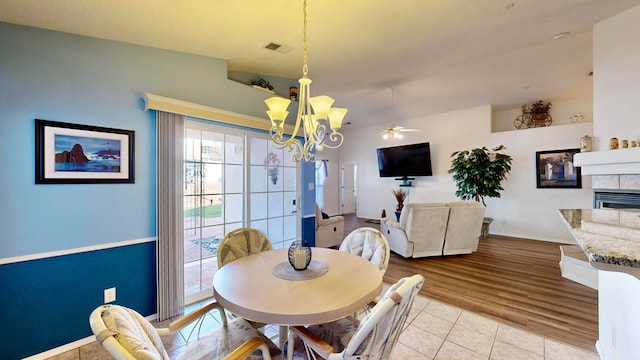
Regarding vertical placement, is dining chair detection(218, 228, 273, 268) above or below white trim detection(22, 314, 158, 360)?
above

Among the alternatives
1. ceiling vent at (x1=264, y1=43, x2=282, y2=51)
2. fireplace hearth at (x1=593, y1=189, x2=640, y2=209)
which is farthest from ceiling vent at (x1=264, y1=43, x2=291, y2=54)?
fireplace hearth at (x1=593, y1=189, x2=640, y2=209)

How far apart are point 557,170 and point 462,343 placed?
5.07 metres

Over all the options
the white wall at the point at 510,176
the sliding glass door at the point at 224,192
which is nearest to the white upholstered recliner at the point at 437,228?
the sliding glass door at the point at 224,192

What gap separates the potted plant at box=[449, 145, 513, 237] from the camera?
5301 mm

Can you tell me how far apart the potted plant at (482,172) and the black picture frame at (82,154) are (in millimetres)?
6119

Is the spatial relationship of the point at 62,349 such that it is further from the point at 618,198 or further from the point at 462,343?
the point at 618,198

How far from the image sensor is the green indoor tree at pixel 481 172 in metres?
5.30

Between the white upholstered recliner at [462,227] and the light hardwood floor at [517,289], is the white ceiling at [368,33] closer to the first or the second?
the white upholstered recliner at [462,227]

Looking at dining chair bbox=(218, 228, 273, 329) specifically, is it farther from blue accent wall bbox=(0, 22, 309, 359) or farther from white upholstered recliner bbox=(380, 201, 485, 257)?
white upholstered recliner bbox=(380, 201, 485, 257)

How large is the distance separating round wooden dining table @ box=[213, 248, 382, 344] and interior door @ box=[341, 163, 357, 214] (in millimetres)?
7368

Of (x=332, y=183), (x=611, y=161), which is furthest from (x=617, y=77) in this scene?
(x=332, y=183)

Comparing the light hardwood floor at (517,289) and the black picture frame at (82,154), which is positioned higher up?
the black picture frame at (82,154)

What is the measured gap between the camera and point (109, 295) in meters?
2.21

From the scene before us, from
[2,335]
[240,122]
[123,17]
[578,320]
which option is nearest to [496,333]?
[578,320]
